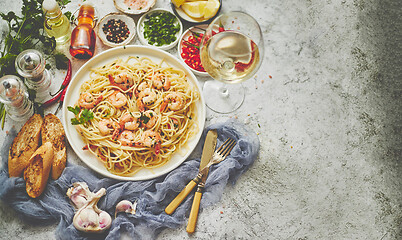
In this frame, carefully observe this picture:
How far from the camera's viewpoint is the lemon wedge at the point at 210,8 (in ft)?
10.2

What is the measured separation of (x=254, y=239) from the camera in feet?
9.38

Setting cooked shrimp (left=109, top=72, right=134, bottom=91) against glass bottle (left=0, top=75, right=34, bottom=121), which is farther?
cooked shrimp (left=109, top=72, right=134, bottom=91)

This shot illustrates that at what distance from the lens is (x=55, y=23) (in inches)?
117

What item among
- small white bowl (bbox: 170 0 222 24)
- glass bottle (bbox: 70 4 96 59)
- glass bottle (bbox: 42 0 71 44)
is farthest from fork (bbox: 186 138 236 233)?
glass bottle (bbox: 42 0 71 44)

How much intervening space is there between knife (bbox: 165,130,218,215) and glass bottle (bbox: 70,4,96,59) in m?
1.19

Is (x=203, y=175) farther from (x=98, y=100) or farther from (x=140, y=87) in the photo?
(x=98, y=100)

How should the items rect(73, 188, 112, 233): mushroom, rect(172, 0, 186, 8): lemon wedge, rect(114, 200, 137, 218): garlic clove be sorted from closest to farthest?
rect(73, 188, 112, 233): mushroom
rect(114, 200, 137, 218): garlic clove
rect(172, 0, 186, 8): lemon wedge

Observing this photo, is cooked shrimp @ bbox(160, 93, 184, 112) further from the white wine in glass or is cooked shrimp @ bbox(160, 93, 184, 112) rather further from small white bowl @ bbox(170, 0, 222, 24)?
small white bowl @ bbox(170, 0, 222, 24)

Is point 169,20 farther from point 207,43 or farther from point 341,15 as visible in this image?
point 341,15

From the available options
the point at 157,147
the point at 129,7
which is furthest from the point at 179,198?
the point at 129,7

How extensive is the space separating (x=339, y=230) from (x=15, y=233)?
2.49m

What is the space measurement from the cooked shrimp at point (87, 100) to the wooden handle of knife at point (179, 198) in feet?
3.08

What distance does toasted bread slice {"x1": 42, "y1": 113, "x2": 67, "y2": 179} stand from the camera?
9.09ft

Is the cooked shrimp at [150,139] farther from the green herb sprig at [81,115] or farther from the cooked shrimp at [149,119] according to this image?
the green herb sprig at [81,115]
